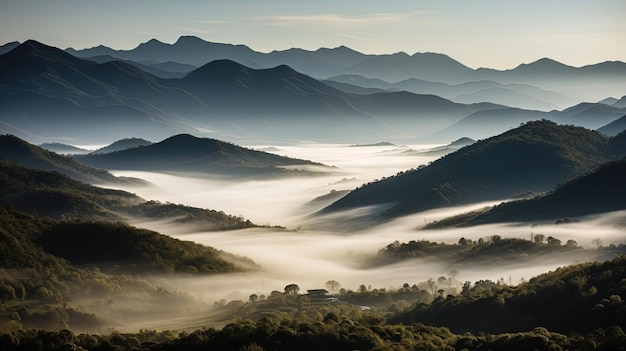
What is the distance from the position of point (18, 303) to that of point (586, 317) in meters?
72.0

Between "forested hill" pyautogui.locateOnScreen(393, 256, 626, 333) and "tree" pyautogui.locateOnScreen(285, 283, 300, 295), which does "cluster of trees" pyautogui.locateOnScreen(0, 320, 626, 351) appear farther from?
"tree" pyautogui.locateOnScreen(285, 283, 300, 295)

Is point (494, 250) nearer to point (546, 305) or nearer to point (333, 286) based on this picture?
point (333, 286)

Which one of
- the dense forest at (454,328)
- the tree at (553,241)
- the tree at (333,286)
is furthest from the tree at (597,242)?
the dense forest at (454,328)

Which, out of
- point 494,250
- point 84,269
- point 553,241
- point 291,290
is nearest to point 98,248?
point 84,269

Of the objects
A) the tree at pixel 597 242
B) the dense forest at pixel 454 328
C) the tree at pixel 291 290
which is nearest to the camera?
the dense forest at pixel 454 328

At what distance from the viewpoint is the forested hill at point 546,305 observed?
81.4 m

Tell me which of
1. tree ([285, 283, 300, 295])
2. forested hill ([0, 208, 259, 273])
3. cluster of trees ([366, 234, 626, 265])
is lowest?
tree ([285, 283, 300, 295])

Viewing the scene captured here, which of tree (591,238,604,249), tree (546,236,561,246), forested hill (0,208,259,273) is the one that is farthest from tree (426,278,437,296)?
tree (591,238,604,249)

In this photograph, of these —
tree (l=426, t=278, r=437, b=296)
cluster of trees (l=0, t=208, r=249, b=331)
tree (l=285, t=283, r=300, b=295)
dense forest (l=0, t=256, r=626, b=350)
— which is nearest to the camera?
dense forest (l=0, t=256, r=626, b=350)

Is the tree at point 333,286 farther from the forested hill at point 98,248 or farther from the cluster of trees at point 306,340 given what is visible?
the cluster of trees at point 306,340

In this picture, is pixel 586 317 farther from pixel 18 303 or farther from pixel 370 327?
pixel 18 303

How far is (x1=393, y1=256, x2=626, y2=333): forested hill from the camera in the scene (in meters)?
81.4

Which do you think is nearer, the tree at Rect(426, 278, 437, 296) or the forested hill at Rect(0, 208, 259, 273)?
the forested hill at Rect(0, 208, 259, 273)

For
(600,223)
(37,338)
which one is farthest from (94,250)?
(600,223)
